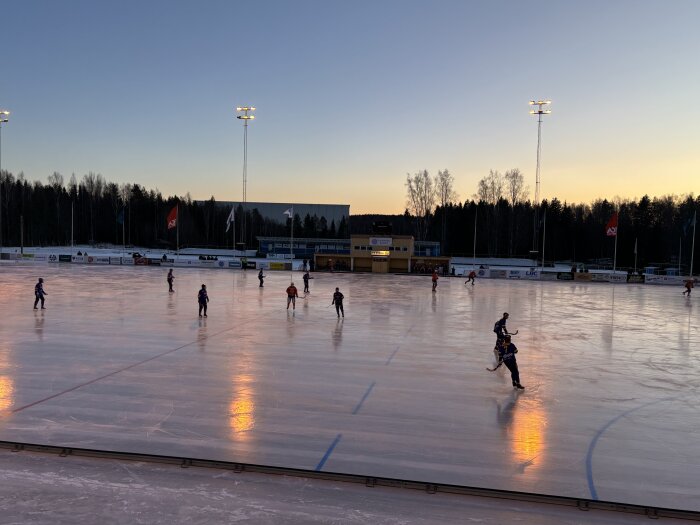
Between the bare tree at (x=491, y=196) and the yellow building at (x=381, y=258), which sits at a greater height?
the bare tree at (x=491, y=196)

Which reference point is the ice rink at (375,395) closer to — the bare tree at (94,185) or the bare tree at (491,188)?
the bare tree at (491,188)

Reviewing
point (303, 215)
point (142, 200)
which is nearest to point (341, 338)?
point (303, 215)

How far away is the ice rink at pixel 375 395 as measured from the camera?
7270 millimetres

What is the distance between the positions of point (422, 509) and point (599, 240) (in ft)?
377

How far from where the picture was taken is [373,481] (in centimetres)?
660

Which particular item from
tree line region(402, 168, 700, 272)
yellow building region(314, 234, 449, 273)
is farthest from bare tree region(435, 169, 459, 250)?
yellow building region(314, 234, 449, 273)

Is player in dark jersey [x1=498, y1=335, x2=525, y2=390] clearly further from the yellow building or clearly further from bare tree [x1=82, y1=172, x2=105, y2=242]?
bare tree [x1=82, y1=172, x2=105, y2=242]

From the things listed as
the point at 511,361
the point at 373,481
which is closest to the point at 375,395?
the point at 511,361

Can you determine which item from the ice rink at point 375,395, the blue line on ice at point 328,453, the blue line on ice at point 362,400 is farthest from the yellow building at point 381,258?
the blue line on ice at point 328,453

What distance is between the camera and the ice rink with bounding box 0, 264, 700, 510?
7.27 m

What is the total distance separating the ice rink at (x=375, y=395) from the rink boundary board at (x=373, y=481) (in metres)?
0.17

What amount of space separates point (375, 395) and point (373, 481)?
381cm

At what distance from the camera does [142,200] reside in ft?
417

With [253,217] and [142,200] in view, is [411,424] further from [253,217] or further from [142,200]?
[142,200]
